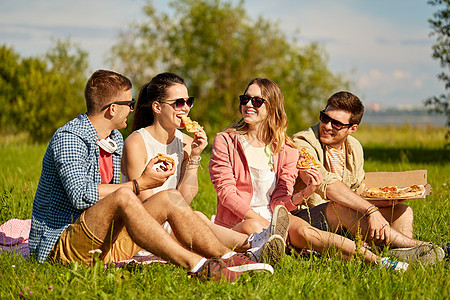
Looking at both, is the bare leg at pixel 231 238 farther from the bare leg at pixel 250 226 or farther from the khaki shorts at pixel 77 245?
the khaki shorts at pixel 77 245

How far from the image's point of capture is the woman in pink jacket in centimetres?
481

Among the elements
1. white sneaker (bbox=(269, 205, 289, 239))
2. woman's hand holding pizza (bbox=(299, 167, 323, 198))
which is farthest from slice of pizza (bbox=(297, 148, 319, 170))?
white sneaker (bbox=(269, 205, 289, 239))

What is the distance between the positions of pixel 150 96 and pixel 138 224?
1.76 m

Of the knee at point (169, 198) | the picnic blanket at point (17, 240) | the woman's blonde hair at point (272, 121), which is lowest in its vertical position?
the picnic blanket at point (17, 240)

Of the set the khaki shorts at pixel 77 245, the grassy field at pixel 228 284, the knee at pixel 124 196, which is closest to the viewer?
the grassy field at pixel 228 284

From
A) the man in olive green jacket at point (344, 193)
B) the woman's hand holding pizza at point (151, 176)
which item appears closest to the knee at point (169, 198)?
the woman's hand holding pizza at point (151, 176)

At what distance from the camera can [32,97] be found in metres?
23.0

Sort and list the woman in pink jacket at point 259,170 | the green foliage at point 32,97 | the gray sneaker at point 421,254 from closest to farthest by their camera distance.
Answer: the gray sneaker at point 421,254
the woman in pink jacket at point 259,170
the green foliage at point 32,97

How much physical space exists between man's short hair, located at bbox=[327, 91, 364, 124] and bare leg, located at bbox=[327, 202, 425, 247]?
0.97m

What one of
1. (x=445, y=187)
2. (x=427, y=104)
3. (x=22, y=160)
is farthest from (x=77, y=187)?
(x=427, y=104)

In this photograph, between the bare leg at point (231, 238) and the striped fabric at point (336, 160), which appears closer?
the bare leg at point (231, 238)

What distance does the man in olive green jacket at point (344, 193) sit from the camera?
476cm

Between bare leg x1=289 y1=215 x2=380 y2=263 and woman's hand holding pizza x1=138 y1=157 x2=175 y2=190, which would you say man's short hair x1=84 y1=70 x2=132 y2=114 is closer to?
woman's hand holding pizza x1=138 y1=157 x2=175 y2=190

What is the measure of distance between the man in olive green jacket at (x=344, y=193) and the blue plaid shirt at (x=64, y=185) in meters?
1.91
